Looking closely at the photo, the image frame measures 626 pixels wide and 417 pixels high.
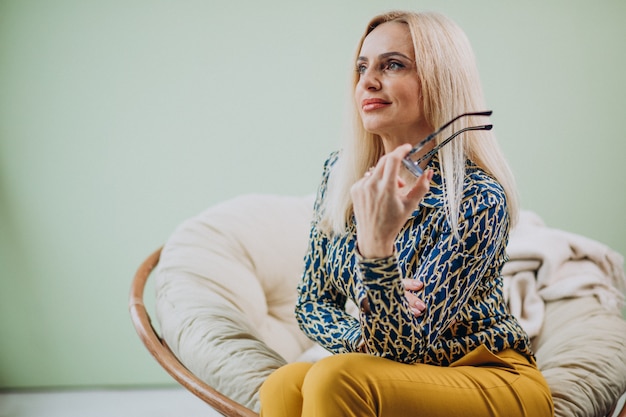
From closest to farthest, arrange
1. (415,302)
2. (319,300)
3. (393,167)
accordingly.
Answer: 1. (393,167)
2. (415,302)
3. (319,300)

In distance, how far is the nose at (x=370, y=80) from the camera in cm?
138

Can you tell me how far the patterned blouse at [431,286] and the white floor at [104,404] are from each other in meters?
1.29

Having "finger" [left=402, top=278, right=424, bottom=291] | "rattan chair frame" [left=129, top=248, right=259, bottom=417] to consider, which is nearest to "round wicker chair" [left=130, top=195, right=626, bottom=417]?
"rattan chair frame" [left=129, top=248, right=259, bottom=417]

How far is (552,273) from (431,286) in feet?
3.69

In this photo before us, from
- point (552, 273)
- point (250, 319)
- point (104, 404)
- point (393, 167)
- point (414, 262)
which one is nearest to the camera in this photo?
point (393, 167)

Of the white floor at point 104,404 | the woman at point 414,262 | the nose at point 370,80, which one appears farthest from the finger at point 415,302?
the white floor at point 104,404

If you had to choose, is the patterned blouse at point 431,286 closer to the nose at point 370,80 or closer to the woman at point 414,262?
the woman at point 414,262

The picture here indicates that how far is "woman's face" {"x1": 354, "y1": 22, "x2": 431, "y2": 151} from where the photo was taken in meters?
1.37

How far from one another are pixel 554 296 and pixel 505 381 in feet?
3.07

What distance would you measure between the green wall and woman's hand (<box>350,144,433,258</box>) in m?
1.83

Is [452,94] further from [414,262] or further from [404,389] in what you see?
[404,389]

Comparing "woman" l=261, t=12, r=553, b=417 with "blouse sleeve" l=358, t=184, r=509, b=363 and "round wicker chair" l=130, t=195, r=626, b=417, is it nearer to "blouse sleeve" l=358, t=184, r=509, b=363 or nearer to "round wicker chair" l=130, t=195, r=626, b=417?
"blouse sleeve" l=358, t=184, r=509, b=363

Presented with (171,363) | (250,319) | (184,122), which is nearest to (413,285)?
(171,363)

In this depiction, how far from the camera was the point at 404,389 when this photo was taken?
1.15 metres
